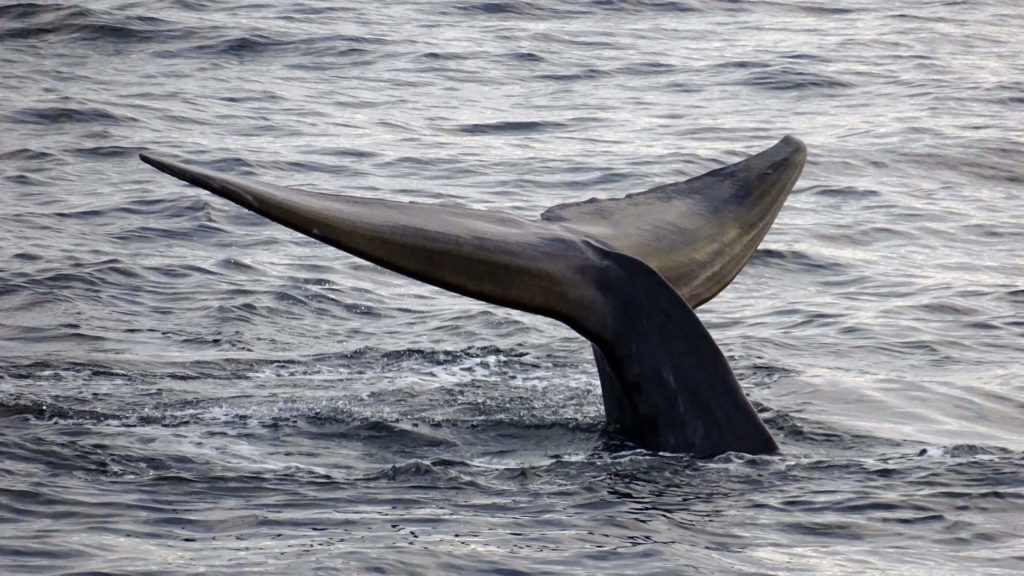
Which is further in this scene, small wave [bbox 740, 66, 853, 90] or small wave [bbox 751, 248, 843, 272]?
small wave [bbox 740, 66, 853, 90]

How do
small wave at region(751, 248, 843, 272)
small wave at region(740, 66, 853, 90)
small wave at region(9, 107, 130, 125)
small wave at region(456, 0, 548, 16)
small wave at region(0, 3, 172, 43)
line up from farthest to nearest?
1. small wave at region(456, 0, 548, 16)
2. small wave at region(0, 3, 172, 43)
3. small wave at region(740, 66, 853, 90)
4. small wave at region(9, 107, 130, 125)
5. small wave at region(751, 248, 843, 272)

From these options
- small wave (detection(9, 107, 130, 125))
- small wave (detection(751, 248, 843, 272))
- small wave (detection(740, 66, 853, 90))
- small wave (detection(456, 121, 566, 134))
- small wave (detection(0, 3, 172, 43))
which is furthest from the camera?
small wave (detection(0, 3, 172, 43))

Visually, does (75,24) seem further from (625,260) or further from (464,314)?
(625,260)

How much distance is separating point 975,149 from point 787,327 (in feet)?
21.9

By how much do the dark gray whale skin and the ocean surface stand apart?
0.27 metres

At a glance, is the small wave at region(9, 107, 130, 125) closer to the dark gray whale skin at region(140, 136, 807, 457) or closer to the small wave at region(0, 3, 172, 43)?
the small wave at region(0, 3, 172, 43)

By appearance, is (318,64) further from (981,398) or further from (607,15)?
(981,398)

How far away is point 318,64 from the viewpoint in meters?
19.8

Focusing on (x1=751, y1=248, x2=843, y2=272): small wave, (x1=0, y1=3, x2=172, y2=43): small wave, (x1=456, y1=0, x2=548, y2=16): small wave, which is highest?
(x1=456, y1=0, x2=548, y2=16): small wave

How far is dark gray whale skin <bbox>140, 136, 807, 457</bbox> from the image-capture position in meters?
5.27

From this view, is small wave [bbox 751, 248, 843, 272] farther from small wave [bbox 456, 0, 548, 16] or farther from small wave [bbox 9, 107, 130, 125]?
small wave [bbox 456, 0, 548, 16]

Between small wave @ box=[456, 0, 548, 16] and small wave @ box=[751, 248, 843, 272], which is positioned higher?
small wave @ box=[456, 0, 548, 16]

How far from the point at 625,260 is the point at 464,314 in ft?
14.2

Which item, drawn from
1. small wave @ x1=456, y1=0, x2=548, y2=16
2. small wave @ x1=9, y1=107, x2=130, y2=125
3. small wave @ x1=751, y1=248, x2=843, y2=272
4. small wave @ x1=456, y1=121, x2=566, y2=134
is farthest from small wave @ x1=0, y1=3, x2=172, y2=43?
small wave @ x1=751, y1=248, x2=843, y2=272
